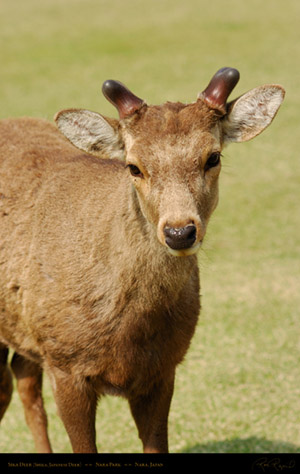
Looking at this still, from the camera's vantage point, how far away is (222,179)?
15367 mm

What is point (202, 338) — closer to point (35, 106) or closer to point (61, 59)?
point (35, 106)

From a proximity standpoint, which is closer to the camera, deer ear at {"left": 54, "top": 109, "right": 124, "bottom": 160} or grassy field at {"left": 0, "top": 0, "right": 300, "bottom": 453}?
deer ear at {"left": 54, "top": 109, "right": 124, "bottom": 160}

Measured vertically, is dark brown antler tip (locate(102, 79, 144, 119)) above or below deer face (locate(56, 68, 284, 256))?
above

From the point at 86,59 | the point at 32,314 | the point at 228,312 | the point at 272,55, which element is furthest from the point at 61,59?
the point at 32,314

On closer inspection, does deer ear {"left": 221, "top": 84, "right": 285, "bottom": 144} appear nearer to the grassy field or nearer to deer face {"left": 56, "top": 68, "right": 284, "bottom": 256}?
deer face {"left": 56, "top": 68, "right": 284, "bottom": 256}

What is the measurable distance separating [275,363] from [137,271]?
3.75 meters

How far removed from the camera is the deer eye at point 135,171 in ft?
15.3

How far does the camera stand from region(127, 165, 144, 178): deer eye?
15.3ft

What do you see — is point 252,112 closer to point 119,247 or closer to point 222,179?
point 119,247
